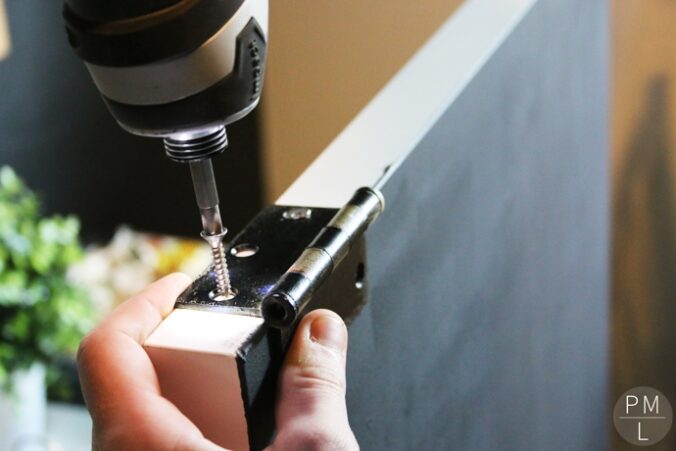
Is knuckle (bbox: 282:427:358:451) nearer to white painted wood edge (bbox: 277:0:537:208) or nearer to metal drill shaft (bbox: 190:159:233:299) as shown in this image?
metal drill shaft (bbox: 190:159:233:299)

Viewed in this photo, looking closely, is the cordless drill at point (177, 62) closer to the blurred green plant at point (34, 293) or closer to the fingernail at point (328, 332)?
the fingernail at point (328, 332)

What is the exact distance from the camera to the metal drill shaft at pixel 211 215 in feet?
1.73

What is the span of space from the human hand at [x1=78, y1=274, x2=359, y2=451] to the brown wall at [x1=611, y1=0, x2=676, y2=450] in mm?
1465

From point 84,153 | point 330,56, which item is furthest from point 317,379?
point 84,153

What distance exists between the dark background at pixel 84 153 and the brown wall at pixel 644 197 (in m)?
0.92

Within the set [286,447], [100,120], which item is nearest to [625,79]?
[100,120]

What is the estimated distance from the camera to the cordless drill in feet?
1.48

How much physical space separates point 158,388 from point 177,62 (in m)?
0.20

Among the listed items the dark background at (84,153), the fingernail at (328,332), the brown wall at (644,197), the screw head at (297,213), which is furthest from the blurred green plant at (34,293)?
the fingernail at (328,332)

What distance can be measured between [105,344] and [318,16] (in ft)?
5.48

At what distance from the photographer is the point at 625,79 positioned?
6.35ft

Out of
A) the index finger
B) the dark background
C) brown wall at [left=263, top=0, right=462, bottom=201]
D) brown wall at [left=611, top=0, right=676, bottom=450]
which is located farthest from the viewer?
the dark background

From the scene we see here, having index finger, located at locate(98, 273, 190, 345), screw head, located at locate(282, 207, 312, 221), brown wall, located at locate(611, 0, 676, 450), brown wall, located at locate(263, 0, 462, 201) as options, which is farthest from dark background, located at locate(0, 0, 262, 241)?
index finger, located at locate(98, 273, 190, 345)

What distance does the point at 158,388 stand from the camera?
1.76ft
